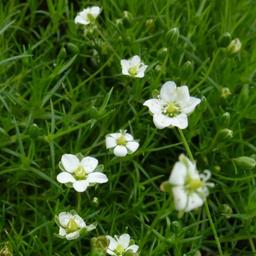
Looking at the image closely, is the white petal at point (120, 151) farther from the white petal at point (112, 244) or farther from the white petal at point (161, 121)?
the white petal at point (112, 244)

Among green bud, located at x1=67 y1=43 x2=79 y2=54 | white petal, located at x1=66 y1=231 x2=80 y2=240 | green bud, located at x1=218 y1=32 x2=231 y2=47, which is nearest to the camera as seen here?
white petal, located at x1=66 y1=231 x2=80 y2=240

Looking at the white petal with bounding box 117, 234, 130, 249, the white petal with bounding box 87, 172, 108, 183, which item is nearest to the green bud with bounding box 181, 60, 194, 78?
the white petal with bounding box 87, 172, 108, 183

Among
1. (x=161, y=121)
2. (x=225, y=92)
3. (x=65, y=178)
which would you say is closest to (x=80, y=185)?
(x=65, y=178)

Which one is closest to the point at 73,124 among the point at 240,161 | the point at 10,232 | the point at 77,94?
the point at 77,94

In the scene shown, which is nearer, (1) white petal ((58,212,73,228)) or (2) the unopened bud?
(1) white petal ((58,212,73,228))

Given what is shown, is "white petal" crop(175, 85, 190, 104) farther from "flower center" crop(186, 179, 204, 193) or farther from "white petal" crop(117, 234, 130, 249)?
"flower center" crop(186, 179, 204, 193)

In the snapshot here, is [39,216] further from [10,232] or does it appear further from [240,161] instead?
[240,161]

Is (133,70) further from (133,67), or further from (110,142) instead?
(110,142)
